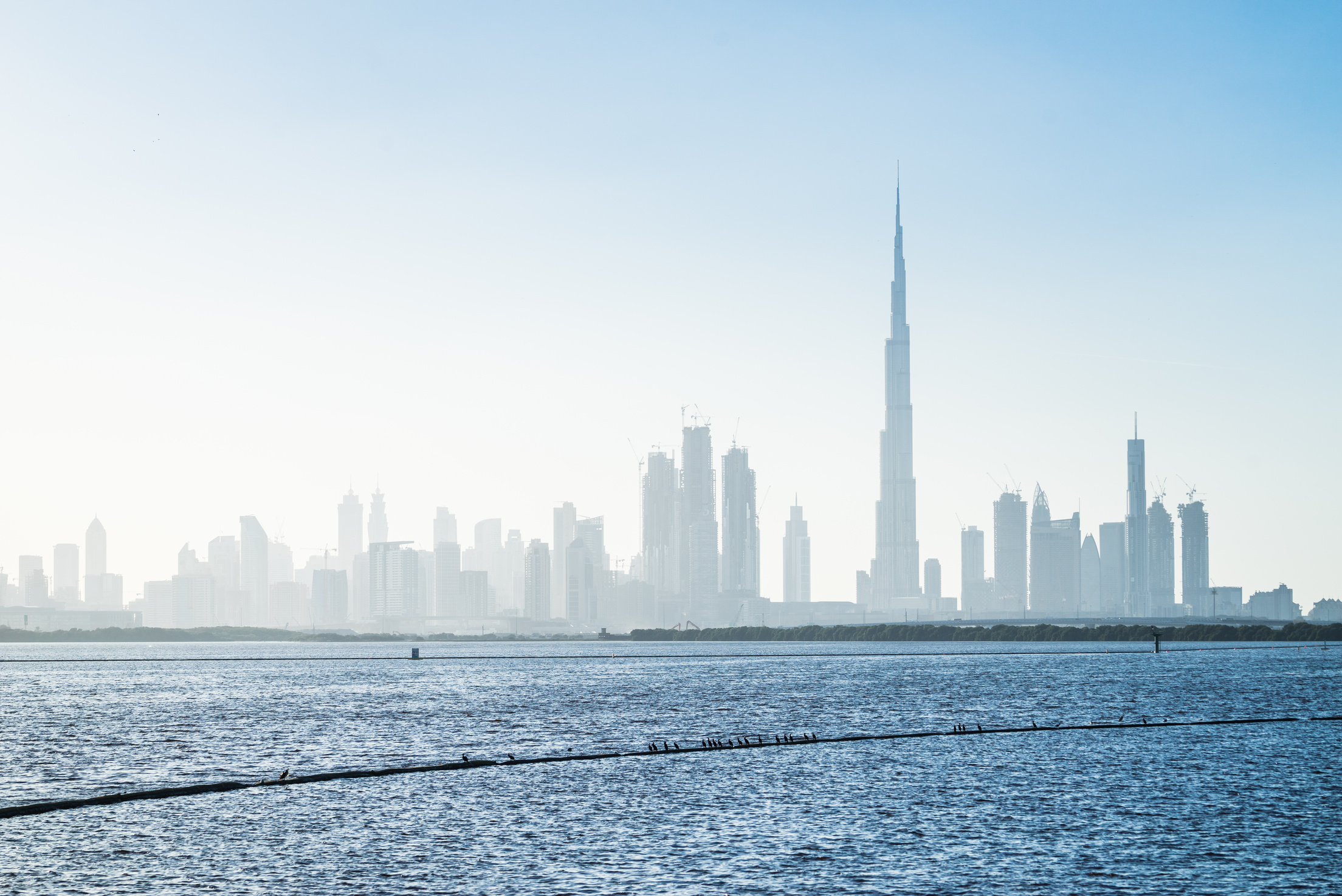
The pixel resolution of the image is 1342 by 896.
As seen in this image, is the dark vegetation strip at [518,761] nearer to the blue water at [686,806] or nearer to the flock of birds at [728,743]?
the flock of birds at [728,743]

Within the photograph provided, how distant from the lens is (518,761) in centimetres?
7331

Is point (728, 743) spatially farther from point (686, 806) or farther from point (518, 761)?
point (686, 806)

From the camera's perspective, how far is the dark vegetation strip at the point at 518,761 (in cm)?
5797

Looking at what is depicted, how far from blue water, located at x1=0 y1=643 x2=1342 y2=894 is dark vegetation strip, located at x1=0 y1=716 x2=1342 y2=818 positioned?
56.9 inches

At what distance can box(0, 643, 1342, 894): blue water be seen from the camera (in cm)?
4206

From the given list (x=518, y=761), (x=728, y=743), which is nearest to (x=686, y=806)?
(x=518, y=761)

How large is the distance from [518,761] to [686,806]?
1897 cm

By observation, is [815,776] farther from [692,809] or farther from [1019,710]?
[1019,710]

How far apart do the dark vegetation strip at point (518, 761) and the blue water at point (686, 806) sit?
1.44m

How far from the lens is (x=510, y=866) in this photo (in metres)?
43.7

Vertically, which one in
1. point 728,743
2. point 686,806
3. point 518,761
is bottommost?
point 728,743

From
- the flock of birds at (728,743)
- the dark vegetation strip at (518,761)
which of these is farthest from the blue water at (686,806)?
the flock of birds at (728,743)

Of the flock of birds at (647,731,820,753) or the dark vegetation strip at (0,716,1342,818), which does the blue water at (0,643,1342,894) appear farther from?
the flock of birds at (647,731,820,753)

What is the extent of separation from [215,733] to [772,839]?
59852 mm
